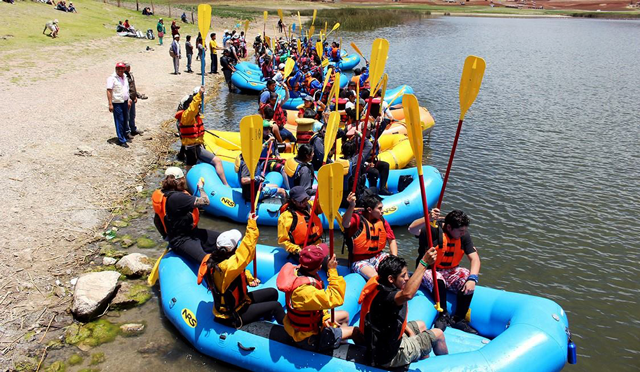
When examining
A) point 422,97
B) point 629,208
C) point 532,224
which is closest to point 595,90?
point 422,97

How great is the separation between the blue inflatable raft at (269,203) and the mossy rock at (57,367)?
368 centimetres

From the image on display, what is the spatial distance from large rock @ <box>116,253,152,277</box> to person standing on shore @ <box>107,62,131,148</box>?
451 cm

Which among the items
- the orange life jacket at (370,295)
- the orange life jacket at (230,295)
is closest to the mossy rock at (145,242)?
the orange life jacket at (230,295)

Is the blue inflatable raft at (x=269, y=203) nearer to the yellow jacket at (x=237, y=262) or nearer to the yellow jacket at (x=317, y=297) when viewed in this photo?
the yellow jacket at (x=237, y=262)

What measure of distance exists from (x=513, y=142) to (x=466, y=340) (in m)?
8.76

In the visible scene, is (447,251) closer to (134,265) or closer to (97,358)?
(97,358)

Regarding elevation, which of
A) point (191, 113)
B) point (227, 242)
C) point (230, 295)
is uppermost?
point (227, 242)

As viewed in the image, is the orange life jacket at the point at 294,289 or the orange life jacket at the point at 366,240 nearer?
the orange life jacket at the point at 294,289

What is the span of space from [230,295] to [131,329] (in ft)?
5.48

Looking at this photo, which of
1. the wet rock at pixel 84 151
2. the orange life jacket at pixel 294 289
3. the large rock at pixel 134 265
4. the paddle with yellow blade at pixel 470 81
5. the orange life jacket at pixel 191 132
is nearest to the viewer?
the orange life jacket at pixel 294 289

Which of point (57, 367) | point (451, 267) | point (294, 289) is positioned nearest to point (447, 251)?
point (451, 267)

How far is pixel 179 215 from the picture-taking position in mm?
5570

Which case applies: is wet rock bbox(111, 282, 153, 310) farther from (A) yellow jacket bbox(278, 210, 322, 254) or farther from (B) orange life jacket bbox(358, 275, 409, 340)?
(B) orange life jacket bbox(358, 275, 409, 340)

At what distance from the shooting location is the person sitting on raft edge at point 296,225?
5617 mm
